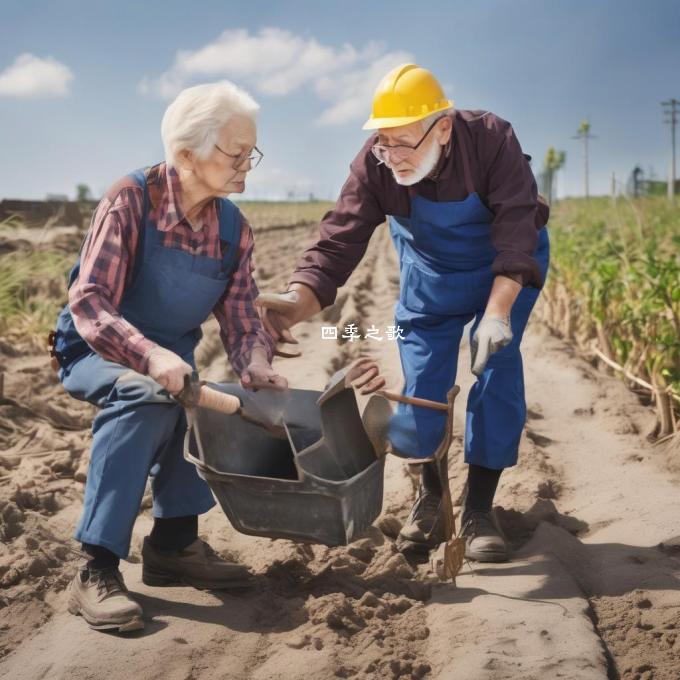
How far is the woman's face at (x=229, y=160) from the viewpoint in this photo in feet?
8.36

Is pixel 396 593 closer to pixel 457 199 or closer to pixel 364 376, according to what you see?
pixel 364 376

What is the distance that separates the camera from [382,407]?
9.20 ft

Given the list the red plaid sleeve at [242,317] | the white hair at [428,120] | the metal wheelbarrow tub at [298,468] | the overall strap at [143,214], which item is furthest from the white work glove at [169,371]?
the white hair at [428,120]

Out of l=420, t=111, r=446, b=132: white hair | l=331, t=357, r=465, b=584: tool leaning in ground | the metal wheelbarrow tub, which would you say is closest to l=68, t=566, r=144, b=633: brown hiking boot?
the metal wheelbarrow tub

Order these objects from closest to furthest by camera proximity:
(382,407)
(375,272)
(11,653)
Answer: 1. (11,653)
2. (382,407)
3. (375,272)

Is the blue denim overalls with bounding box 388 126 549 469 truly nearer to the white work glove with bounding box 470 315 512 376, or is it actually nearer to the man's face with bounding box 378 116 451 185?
the man's face with bounding box 378 116 451 185

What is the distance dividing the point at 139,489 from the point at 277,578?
619 mm

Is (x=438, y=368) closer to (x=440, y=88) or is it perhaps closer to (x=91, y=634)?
(x=440, y=88)

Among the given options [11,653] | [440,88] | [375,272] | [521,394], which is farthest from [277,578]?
[375,272]

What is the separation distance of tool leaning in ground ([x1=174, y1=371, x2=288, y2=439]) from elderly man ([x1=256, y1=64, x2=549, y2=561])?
294 millimetres

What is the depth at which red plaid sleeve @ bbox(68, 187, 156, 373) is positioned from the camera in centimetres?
245

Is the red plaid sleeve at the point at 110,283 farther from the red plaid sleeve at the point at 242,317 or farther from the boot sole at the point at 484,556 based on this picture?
Result: the boot sole at the point at 484,556

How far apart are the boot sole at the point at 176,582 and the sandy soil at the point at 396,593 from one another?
3 centimetres

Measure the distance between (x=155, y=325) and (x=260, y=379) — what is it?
344 millimetres
